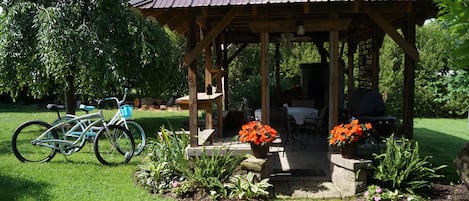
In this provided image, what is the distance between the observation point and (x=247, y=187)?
173 inches

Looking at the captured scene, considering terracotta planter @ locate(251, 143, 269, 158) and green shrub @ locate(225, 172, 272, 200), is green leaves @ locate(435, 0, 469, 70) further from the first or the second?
green shrub @ locate(225, 172, 272, 200)

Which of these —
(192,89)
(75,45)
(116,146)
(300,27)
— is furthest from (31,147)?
(300,27)

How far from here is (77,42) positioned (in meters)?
7.46

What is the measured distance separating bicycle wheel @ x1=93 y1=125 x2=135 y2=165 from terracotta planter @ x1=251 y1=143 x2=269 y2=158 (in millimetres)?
2067

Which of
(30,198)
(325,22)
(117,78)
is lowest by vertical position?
(30,198)

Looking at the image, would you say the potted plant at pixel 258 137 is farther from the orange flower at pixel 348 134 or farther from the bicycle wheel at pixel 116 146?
the bicycle wheel at pixel 116 146

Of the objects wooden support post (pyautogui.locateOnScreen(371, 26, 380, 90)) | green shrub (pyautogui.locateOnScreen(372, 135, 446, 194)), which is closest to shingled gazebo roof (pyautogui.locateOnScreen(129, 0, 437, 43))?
green shrub (pyautogui.locateOnScreen(372, 135, 446, 194))

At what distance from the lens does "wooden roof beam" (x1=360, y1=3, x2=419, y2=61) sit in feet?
15.4

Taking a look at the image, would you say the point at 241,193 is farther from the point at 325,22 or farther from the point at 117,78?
the point at 117,78

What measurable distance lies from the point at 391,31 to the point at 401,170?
169cm

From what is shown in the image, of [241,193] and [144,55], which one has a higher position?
[144,55]

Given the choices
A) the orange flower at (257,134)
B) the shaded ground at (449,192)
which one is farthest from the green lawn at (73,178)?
the orange flower at (257,134)

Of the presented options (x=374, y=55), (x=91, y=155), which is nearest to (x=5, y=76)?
(x=91, y=155)

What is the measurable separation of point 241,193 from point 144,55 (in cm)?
454
